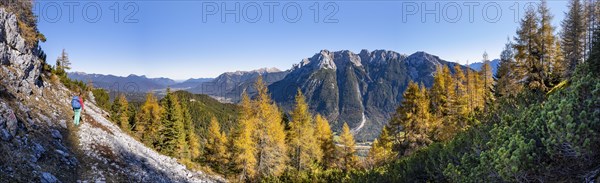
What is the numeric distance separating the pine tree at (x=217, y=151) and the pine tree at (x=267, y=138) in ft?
28.2

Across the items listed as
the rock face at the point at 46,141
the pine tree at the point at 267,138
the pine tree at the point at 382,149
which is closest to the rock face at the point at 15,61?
the rock face at the point at 46,141

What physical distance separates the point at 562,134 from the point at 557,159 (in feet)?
2.68

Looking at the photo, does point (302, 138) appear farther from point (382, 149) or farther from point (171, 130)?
point (171, 130)

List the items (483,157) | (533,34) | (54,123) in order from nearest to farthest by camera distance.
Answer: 1. (483,157)
2. (54,123)
3. (533,34)

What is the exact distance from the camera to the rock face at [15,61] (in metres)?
19.3

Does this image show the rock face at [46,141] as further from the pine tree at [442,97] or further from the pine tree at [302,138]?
the pine tree at [442,97]

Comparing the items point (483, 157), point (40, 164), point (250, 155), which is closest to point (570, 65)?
point (250, 155)

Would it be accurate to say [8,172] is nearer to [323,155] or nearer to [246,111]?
[246,111]

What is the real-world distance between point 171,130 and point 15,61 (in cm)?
2212

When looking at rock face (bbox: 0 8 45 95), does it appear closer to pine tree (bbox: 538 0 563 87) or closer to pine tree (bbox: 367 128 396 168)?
pine tree (bbox: 367 128 396 168)

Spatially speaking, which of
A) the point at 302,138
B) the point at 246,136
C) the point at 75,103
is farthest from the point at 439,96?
the point at 75,103

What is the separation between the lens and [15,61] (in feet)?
70.6

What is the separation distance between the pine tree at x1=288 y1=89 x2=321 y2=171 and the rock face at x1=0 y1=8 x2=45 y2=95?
2138cm

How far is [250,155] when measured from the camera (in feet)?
93.9
